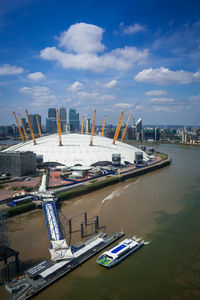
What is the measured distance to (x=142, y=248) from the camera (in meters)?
10.2

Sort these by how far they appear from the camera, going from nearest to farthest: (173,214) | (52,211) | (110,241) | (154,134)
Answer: (110,241) < (52,211) < (173,214) < (154,134)

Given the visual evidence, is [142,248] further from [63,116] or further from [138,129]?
[63,116]

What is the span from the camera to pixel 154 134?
287 feet

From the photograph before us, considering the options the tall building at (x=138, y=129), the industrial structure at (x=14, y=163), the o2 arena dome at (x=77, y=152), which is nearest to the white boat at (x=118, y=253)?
the industrial structure at (x=14, y=163)

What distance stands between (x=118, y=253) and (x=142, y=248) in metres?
1.47

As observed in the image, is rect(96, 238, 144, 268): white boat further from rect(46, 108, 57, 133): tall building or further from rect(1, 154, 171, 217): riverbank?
rect(46, 108, 57, 133): tall building


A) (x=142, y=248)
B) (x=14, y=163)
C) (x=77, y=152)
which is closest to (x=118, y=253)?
(x=142, y=248)

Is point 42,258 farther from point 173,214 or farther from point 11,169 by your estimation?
point 11,169

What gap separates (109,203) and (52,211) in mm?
4487

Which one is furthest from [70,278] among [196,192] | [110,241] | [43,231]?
[196,192]

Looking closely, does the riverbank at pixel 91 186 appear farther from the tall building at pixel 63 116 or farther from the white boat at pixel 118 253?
the tall building at pixel 63 116

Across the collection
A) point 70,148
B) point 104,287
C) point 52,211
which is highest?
point 70,148

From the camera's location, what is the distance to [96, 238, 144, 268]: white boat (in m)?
8.94

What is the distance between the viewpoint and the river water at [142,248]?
25.5 feet
